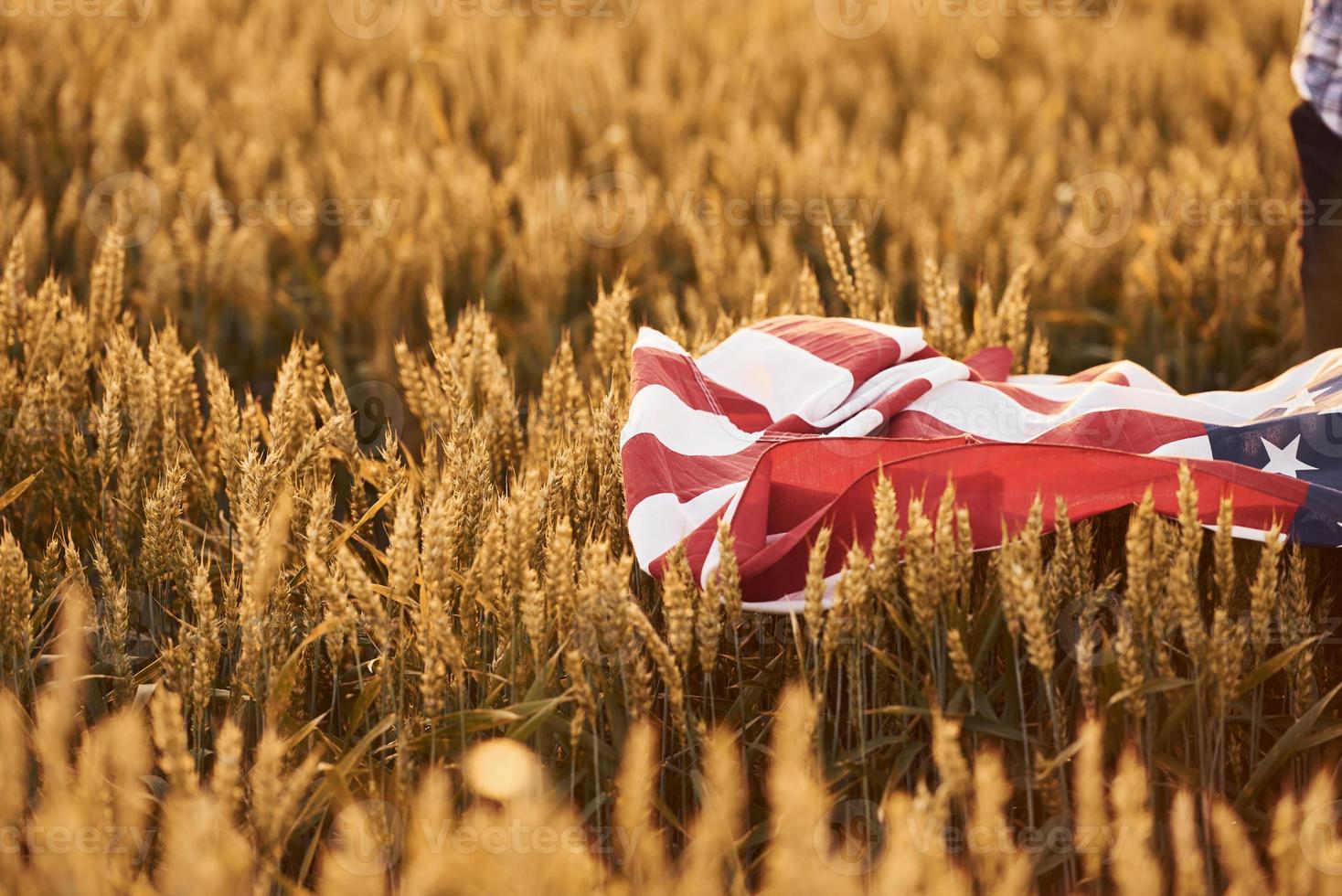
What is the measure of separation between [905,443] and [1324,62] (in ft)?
4.25

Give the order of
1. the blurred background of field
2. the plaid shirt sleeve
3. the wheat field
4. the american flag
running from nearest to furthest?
the wheat field < the american flag < the plaid shirt sleeve < the blurred background of field

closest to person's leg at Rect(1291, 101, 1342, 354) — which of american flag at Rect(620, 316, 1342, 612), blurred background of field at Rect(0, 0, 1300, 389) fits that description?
blurred background of field at Rect(0, 0, 1300, 389)

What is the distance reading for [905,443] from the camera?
55.7 inches

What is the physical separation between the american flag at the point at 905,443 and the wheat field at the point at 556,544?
0.21 ft

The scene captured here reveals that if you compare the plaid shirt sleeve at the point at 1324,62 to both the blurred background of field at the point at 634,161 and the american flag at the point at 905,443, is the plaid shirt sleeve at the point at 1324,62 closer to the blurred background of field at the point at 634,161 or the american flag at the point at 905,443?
the blurred background of field at the point at 634,161

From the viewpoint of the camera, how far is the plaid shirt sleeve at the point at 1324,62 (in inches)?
80.4

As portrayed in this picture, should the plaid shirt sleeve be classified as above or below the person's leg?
above

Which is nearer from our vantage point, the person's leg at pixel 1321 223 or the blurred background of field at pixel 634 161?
the person's leg at pixel 1321 223

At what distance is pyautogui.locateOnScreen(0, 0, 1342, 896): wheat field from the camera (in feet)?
3.02

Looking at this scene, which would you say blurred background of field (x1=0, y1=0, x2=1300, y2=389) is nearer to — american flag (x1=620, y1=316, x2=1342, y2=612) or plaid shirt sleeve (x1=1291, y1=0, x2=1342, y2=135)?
plaid shirt sleeve (x1=1291, y1=0, x2=1342, y2=135)

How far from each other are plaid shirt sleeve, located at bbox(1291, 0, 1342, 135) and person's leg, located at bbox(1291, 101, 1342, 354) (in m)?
0.04

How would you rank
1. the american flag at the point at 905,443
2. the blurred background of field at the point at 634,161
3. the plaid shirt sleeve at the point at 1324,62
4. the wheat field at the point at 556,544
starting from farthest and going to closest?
the blurred background of field at the point at 634,161
the plaid shirt sleeve at the point at 1324,62
the american flag at the point at 905,443
the wheat field at the point at 556,544

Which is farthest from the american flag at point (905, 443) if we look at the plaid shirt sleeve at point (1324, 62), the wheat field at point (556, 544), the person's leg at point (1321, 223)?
the plaid shirt sleeve at point (1324, 62)

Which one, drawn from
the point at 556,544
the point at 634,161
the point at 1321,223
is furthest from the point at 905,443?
the point at 634,161
